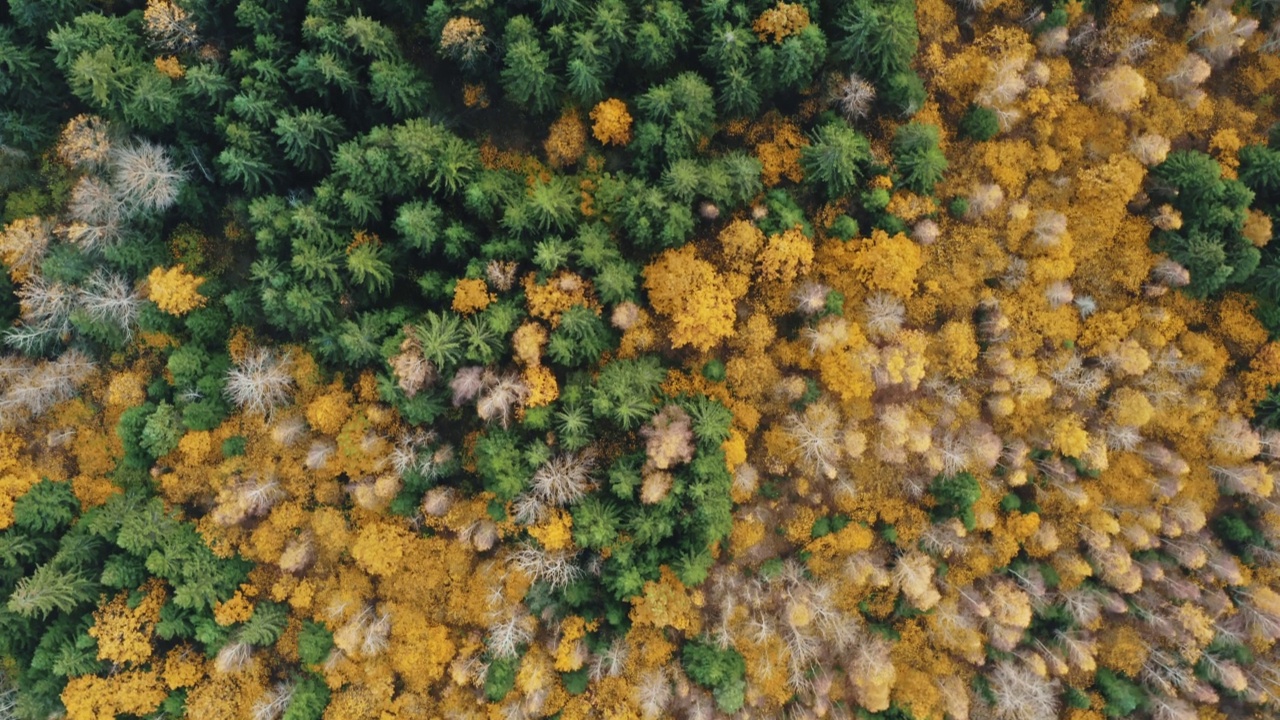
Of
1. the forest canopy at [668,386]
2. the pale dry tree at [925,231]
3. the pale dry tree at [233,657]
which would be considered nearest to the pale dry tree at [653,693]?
the forest canopy at [668,386]

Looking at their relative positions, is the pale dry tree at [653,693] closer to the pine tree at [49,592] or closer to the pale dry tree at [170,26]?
the pine tree at [49,592]

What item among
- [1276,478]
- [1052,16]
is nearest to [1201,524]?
[1276,478]

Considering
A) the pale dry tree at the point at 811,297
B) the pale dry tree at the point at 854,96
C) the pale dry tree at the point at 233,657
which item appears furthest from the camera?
the pale dry tree at the point at 233,657

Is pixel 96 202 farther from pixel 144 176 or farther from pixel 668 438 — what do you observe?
pixel 668 438

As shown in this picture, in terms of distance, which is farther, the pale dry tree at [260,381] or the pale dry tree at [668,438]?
Answer: the pale dry tree at [260,381]

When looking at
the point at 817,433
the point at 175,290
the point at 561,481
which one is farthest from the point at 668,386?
the point at 175,290

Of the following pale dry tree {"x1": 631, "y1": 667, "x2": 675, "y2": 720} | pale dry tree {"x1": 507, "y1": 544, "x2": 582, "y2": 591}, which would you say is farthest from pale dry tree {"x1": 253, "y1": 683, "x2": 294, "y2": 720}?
pale dry tree {"x1": 631, "y1": 667, "x2": 675, "y2": 720}

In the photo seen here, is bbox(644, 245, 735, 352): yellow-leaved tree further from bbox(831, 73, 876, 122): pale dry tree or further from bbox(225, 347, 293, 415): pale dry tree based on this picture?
bbox(225, 347, 293, 415): pale dry tree
